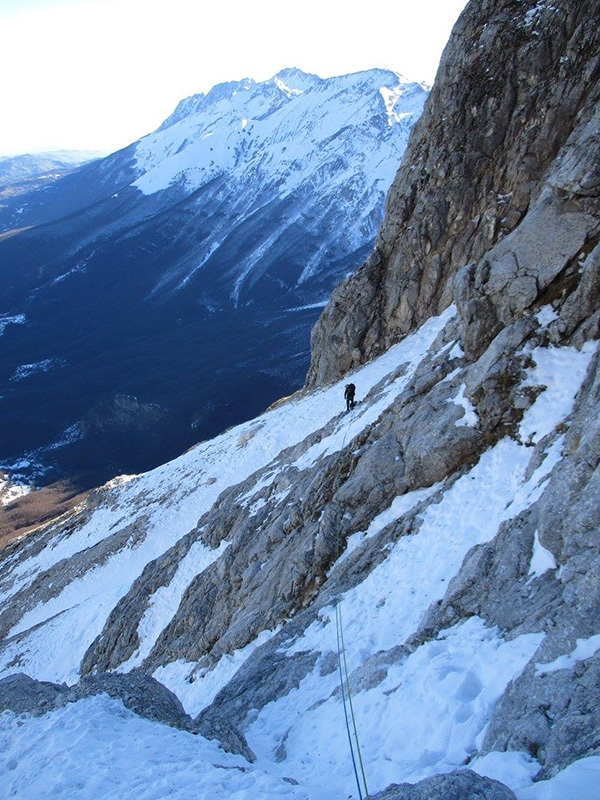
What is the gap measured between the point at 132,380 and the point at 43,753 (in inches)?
5672

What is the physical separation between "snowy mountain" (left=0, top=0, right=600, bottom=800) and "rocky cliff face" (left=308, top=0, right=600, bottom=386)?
119mm

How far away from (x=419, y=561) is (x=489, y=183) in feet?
79.1

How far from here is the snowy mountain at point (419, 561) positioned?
8.26 metres

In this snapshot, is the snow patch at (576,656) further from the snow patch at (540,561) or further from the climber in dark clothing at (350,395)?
the climber in dark clothing at (350,395)

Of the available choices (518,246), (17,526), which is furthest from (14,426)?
(518,246)

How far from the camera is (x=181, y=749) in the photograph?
9203mm

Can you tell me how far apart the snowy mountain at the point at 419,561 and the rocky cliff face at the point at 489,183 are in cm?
12

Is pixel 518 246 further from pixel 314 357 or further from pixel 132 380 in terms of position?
pixel 132 380

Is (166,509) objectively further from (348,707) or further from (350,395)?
(348,707)

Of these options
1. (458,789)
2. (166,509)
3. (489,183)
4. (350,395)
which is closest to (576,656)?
(458,789)

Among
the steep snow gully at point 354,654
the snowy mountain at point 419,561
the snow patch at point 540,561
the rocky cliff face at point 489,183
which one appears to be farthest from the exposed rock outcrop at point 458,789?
the rocky cliff face at point 489,183

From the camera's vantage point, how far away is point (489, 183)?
2973cm

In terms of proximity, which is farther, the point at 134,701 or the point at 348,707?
the point at 134,701

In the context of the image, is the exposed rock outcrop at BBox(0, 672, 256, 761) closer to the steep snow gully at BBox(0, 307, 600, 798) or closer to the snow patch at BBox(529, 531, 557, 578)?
the steep snow gully at BBox(0, 307, 600, 798)
